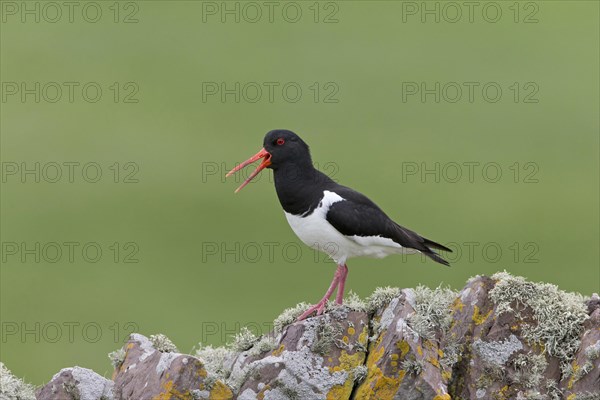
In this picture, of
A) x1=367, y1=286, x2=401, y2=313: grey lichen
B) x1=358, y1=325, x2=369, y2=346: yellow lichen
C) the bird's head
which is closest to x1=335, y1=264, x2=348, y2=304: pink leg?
x1=367, y1=286, x2=401, y2=313: grey lichen

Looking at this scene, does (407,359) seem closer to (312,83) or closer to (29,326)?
(29,326)

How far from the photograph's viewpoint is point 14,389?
999cm

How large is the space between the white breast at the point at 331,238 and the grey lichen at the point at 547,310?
2.18 metres

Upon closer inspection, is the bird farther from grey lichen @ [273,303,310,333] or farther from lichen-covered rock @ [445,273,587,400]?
lichen-covered rock @ [445,273,587,400]

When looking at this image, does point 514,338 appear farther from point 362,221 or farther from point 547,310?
point 362,221

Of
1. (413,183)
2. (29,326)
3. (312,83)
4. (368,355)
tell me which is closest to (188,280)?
(29,326)

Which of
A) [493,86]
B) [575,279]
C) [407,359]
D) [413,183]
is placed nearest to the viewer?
[407,359]

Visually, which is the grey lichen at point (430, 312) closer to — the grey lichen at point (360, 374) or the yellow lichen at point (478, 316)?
the yellow lichen at point (478, 316)

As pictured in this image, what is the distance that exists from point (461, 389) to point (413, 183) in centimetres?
2859

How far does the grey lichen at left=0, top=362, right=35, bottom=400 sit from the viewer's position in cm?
991

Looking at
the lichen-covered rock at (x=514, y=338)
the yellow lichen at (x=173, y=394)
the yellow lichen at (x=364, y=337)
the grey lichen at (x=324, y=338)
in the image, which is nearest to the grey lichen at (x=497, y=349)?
the lichen-covered rock at (x=514, y=338)

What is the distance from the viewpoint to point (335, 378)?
1015 cm

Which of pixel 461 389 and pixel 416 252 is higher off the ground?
pixel 416 252

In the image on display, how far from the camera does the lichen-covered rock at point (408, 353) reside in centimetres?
980
